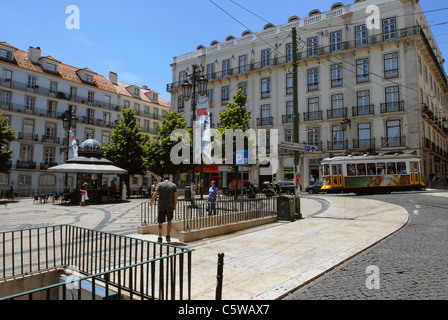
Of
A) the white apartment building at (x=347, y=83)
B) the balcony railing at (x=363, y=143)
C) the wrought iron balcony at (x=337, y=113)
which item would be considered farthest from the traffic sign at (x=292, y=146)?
the wrought iron balcony at (x=337, y=113)

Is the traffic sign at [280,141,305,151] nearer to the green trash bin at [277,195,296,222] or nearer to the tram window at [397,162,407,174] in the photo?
the green trash bin at [277,195,296,222]

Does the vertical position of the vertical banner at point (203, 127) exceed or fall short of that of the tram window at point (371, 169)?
it exceeds it

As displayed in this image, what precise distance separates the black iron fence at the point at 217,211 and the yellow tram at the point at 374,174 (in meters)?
14.4

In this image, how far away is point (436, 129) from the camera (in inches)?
1431

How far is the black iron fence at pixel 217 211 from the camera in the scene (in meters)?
9.07

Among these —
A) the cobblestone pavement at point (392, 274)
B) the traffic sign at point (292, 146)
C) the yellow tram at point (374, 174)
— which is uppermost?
the traffic sign at point (292, 146)

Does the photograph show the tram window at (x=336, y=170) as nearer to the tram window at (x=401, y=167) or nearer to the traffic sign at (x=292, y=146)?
the tram window at (x=401, y=167)

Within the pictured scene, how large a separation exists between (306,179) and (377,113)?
393 inches

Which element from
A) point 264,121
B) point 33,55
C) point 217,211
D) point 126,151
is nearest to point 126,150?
point 126,151

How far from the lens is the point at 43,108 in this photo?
1469 inches

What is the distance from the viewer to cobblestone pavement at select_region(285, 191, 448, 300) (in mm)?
4102

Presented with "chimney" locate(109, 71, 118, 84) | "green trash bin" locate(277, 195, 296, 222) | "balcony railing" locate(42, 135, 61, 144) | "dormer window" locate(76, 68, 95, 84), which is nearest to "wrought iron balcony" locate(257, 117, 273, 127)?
"balcony railing" locate(42, 135, 61, 144)

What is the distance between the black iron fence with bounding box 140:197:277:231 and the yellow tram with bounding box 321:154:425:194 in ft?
47.1
